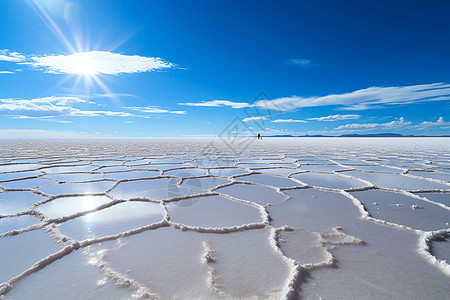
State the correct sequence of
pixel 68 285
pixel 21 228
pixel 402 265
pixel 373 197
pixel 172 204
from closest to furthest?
pixel 68 285, pixel 402 265, pixel 21 228, pixel 172 204, pixel 373 197

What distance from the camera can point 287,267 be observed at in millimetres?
1068

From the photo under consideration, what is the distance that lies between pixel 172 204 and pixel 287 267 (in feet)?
4.28

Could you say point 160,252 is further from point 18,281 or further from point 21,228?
point 21,228

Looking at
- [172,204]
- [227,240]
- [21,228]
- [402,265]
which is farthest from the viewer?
[172,204]

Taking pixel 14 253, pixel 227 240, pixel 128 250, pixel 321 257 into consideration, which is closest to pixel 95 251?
pixel 128 250

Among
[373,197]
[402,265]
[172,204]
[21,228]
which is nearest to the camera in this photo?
[402,265]

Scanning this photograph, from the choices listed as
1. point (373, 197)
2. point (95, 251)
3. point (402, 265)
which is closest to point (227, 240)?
point (95, 251)

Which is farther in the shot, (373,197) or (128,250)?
(373,197)

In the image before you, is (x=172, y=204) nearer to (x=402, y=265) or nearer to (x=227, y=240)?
(x=227, y=240)

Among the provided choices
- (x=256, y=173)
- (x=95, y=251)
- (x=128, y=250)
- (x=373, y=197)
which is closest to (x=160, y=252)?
(x=128, y=250)

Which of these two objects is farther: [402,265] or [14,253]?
[14,253]

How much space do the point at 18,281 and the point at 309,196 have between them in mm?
2218

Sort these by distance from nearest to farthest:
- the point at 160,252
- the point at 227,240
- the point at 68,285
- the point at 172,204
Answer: the point at 68,285
the point at 160,252
the point at 227,240
the point at 172,204

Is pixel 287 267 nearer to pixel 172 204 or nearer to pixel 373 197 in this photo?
pixel 172 204
